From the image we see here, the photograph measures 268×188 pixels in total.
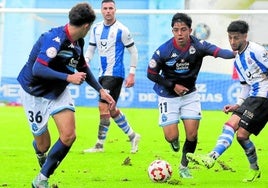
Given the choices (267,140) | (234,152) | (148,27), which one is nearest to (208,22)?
(148,27)

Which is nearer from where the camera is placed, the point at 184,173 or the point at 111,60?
the point at 184,173

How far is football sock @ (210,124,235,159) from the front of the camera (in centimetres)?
879

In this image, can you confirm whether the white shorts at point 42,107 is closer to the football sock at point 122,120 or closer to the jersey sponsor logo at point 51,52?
the jersey sponsor logo at point 51,52

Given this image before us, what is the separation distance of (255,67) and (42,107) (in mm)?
2498

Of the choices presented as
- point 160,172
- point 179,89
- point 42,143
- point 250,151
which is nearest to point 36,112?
point 42,143

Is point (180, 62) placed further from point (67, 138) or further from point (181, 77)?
point (67, 138)

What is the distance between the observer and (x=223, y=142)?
8.97 metres

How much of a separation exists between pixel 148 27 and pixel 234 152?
9932 mm

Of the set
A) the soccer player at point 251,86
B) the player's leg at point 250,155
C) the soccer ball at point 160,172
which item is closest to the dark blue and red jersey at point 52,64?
the soccer ball at point 160,172

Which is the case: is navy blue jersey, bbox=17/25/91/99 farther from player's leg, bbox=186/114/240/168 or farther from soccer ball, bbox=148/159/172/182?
player's leg, bbox=186/114/240/168

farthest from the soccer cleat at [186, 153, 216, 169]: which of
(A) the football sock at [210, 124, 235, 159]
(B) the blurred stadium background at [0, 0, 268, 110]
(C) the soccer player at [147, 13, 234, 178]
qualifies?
(B) the blurred stadium background at [0, 0, 268, 110]

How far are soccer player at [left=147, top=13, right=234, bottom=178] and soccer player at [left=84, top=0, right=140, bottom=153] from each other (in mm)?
2330

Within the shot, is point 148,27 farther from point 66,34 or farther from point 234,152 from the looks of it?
point 66,34

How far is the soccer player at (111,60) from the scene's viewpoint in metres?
12.5
